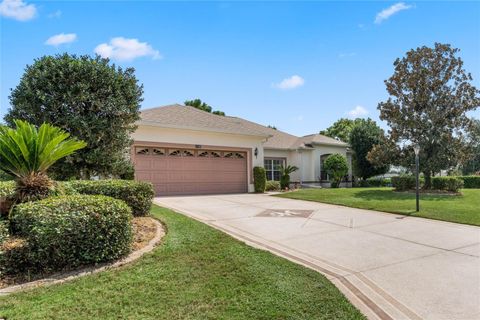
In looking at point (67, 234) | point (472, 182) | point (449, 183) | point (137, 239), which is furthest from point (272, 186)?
point (472, 182)

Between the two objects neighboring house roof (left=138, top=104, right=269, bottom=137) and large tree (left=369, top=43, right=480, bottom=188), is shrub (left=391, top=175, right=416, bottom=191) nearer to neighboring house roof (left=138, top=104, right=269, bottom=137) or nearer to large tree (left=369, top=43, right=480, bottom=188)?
large tree (left=369, top=43, right=480, bottom=188)

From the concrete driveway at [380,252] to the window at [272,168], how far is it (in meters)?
11.1

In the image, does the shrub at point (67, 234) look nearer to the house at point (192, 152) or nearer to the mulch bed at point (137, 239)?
the mulch bed at point (137, 239)

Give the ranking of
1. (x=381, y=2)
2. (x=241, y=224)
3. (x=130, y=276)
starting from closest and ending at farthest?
(x=130, y=276), (x=241, y=224), (x=381, y=2)

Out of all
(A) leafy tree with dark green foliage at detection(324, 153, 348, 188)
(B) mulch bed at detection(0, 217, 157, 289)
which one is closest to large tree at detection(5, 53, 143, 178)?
(B) mulch bed at detection(0, 217, 157, 289)

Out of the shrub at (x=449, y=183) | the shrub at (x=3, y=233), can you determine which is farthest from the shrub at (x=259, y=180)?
the shrub at (x=3, y=233)

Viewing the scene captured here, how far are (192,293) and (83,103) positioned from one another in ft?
23.5

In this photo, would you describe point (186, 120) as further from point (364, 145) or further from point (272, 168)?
point (364, 145)

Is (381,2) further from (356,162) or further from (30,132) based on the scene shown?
(356,162)

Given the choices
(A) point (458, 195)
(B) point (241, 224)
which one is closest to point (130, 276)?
(B) point (241, 224)

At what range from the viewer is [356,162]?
962 inches

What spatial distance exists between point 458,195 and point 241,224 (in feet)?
41.9

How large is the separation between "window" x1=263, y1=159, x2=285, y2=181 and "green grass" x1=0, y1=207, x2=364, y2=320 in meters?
16.6

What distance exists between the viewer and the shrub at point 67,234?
175 inches
